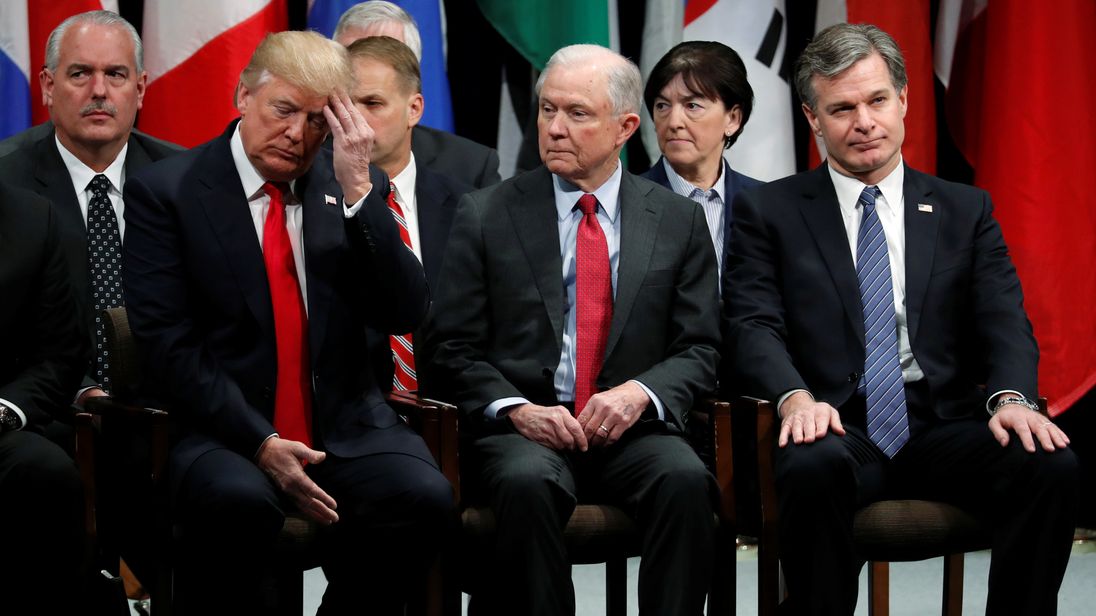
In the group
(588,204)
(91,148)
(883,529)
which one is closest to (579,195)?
(588,204)

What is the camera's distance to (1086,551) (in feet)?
16.0

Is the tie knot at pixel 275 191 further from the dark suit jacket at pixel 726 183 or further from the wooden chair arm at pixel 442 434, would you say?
the dark suit jacket at pixel 726 183

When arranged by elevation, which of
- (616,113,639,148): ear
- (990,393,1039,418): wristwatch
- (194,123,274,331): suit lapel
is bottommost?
(990,393,1039,418): wristwatch

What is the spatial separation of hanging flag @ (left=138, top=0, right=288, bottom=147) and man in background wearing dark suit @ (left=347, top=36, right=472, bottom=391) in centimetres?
67

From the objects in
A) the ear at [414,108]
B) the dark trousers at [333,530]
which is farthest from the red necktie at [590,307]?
the ear at [414,108]

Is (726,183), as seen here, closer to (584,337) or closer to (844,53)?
(844,53)

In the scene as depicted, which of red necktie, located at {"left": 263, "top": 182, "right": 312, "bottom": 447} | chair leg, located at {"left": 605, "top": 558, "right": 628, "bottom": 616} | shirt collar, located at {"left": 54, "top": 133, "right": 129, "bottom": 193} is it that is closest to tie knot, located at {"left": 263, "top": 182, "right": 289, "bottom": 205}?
red necktie, located at {"left": 263, "top": 182, "right": 312, "bottom": 447}

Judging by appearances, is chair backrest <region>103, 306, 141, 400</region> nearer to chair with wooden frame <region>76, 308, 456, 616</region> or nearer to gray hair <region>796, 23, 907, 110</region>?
chair with wooden frame <region>76, 308, 456, 616</region>

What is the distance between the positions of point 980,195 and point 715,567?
3.99 feet

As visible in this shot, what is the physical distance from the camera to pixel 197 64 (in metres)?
4.55

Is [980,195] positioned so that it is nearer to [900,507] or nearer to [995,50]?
[900,507]

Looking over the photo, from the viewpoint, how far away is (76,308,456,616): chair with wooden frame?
10.1ft

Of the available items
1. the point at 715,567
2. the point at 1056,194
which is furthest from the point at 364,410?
the point at 1056,194

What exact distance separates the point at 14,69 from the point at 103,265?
1018 millimetres
